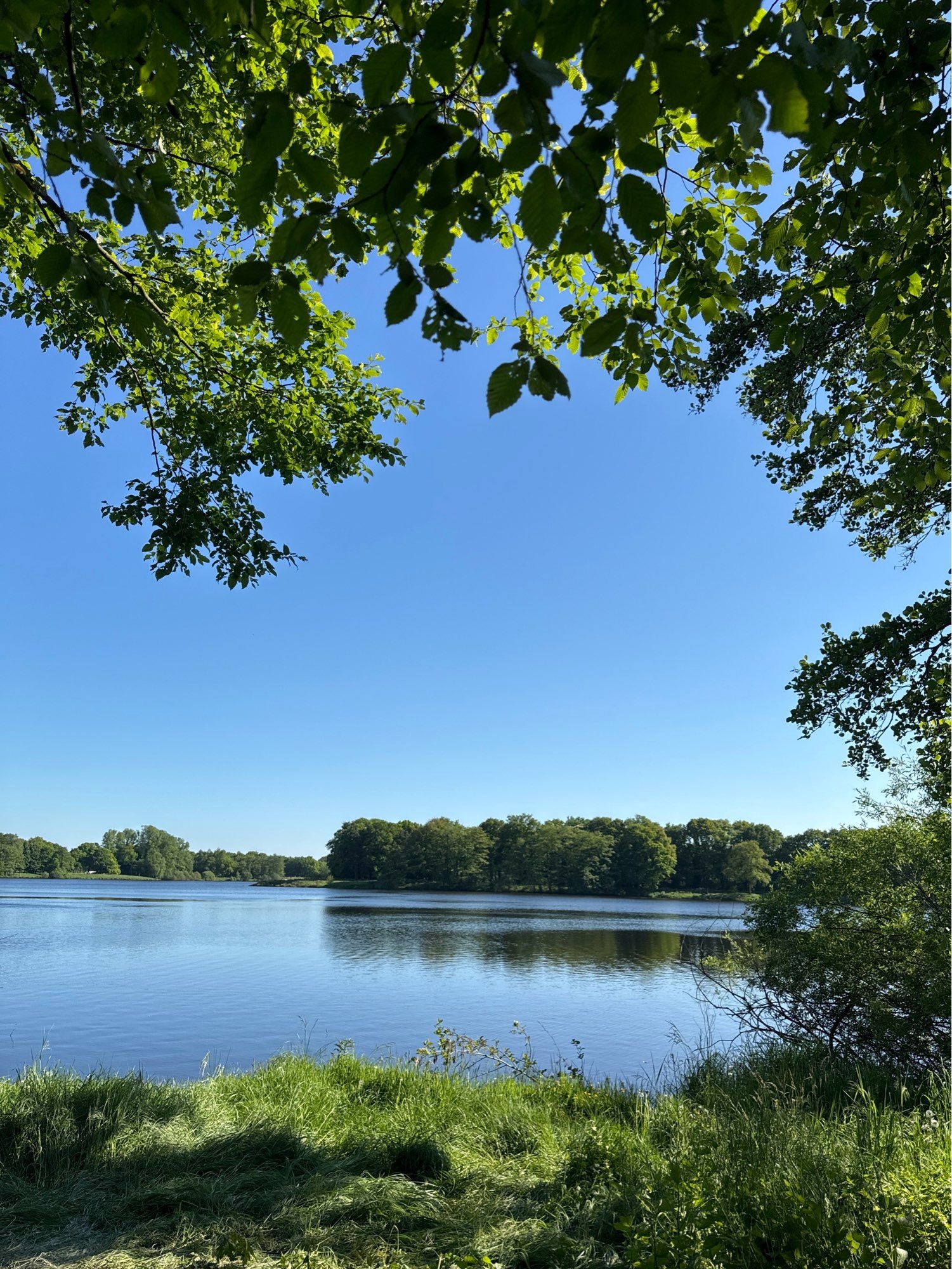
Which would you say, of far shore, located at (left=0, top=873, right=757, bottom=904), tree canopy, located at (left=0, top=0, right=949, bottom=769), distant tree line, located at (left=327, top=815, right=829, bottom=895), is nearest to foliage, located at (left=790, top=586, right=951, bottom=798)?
tree canopy, located at (left=0, top=0, right=949, bottom=769)

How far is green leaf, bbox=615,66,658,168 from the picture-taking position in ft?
4.70

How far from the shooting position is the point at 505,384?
186 centimetres

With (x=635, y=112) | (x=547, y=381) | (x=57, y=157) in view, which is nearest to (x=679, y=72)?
(x=635, y=112)

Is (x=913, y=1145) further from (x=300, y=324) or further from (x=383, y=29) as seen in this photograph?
(x=383, y=29)

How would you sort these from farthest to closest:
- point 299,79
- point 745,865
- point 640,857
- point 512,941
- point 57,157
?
point 640,857
point 745,865
point 512,941
point 57,157
point 299,79

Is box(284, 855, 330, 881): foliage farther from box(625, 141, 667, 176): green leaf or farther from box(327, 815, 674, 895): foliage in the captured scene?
box(625, 141, 667, 176): green leaf

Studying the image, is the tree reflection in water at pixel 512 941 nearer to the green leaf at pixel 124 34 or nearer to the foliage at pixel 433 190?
the foliage at pixel 433 190

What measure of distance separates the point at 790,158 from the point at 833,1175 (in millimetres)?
5281

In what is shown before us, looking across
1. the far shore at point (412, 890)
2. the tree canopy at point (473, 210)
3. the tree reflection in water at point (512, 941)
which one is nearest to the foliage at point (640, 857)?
the far shore at point (412, 890)

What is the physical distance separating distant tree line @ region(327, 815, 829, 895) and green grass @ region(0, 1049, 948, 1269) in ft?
263

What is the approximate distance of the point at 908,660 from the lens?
8898 mm

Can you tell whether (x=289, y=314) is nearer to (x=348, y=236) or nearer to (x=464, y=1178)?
(x=348, y=236)

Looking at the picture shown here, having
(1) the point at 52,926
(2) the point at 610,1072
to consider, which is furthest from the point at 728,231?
(1) the point at 52,926

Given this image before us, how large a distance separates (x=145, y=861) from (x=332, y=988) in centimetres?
13414
